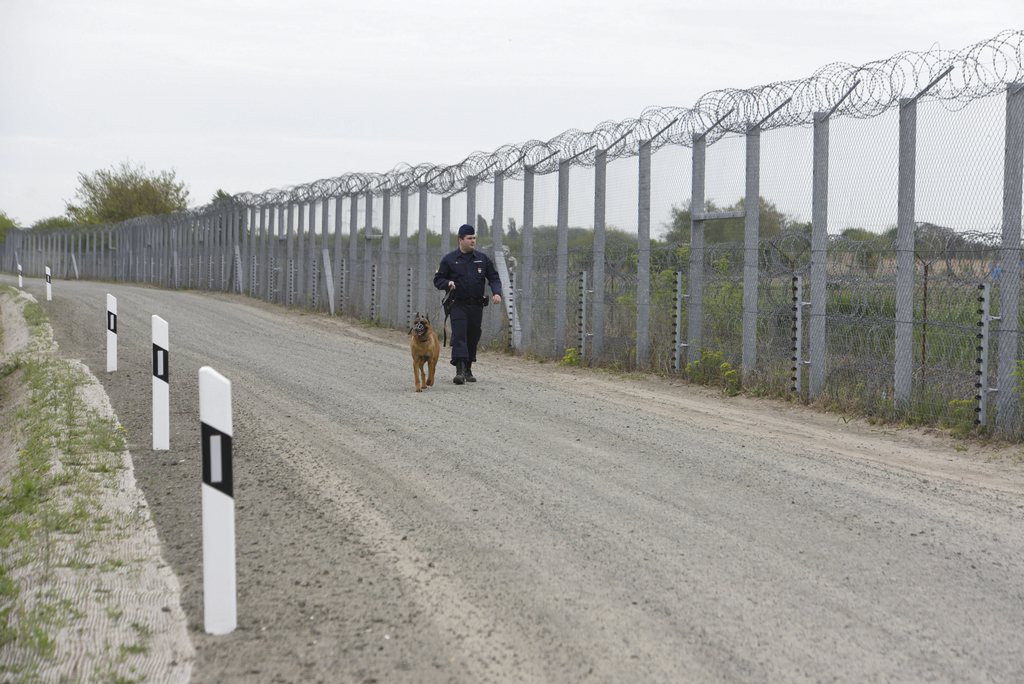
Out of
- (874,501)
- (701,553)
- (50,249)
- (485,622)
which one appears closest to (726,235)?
(874,501)

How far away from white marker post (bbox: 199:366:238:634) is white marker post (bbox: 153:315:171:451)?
12.9ft

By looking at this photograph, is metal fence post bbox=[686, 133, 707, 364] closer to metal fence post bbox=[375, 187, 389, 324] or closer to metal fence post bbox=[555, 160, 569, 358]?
metal fence post bbox=[555, 160, 569, 358]

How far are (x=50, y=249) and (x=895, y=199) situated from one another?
7530 centimetres

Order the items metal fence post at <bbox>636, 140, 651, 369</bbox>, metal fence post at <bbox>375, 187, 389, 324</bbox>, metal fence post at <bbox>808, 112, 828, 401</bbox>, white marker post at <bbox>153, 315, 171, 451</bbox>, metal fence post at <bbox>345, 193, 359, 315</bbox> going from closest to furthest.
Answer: white marker post at <bbox>153, 315, 171, 451</bbox>, metal fence post at <bbox>808, 112, 828, 401</bbox>, metal fence post at <bbox>636, 140, 651, 369</bbox>, metal fence post at <bbox>375, 187, 389, 324</bbox>, metal fence post at <bbox>345, 193, 359, 315</bbox>

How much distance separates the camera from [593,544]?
610 centimetres

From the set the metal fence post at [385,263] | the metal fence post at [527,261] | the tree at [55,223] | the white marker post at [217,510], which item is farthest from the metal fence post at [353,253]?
the tree at [55,223]

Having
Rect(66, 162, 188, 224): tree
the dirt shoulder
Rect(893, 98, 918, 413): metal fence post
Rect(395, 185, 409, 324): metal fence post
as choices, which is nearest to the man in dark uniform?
the dirt shoulder

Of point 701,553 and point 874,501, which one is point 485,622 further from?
point 874,501

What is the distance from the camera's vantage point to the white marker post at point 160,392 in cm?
888

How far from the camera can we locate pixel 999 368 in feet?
32.9

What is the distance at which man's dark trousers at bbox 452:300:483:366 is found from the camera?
13922mm

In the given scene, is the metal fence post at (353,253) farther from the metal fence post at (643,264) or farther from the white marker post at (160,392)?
the white marker post at (160,392)

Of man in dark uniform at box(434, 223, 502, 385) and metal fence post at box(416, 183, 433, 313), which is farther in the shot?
metal fence post at box(416, 183, 433, 313)

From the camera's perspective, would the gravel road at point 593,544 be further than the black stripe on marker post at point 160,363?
No
